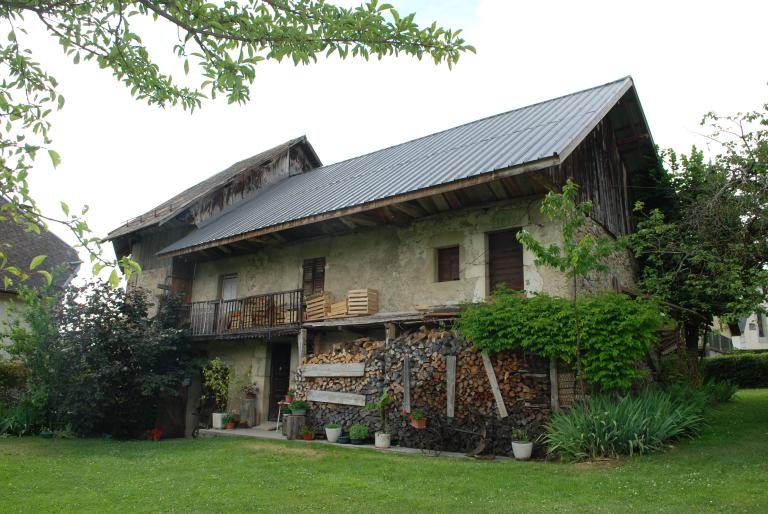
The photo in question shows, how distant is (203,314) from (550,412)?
36.1ft

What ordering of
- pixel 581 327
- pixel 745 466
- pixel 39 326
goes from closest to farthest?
pixel 745 466, pixel 581 327, pixel 39 326

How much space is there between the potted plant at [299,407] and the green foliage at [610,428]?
5425 mm

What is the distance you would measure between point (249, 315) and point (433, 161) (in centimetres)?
638

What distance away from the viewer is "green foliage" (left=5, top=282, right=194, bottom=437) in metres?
13.9

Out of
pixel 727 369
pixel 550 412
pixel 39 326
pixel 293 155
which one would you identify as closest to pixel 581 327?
pixel 550 412

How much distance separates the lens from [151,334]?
49.0ft

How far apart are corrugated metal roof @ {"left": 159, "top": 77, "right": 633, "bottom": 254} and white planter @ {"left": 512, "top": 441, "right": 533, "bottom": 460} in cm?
476

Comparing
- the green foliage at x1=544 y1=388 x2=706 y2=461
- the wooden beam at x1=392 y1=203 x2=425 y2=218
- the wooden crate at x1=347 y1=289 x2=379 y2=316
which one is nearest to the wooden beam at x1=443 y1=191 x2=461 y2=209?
the wooden beam at x1=392 y1=203 x2=425 y2=218

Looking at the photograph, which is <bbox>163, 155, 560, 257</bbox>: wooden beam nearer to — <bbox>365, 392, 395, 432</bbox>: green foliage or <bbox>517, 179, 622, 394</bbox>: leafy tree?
<bbox>517, 179, 622, 394</bbox>: leafy tree

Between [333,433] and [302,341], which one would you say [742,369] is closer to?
[302,341]

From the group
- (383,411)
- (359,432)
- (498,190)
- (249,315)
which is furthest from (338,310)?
(498,190)

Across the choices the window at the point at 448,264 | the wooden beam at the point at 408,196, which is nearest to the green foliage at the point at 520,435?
the window at the point at 448,264

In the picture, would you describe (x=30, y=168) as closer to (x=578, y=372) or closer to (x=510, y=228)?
(x=578, y=372)

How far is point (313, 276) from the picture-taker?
1505cm
